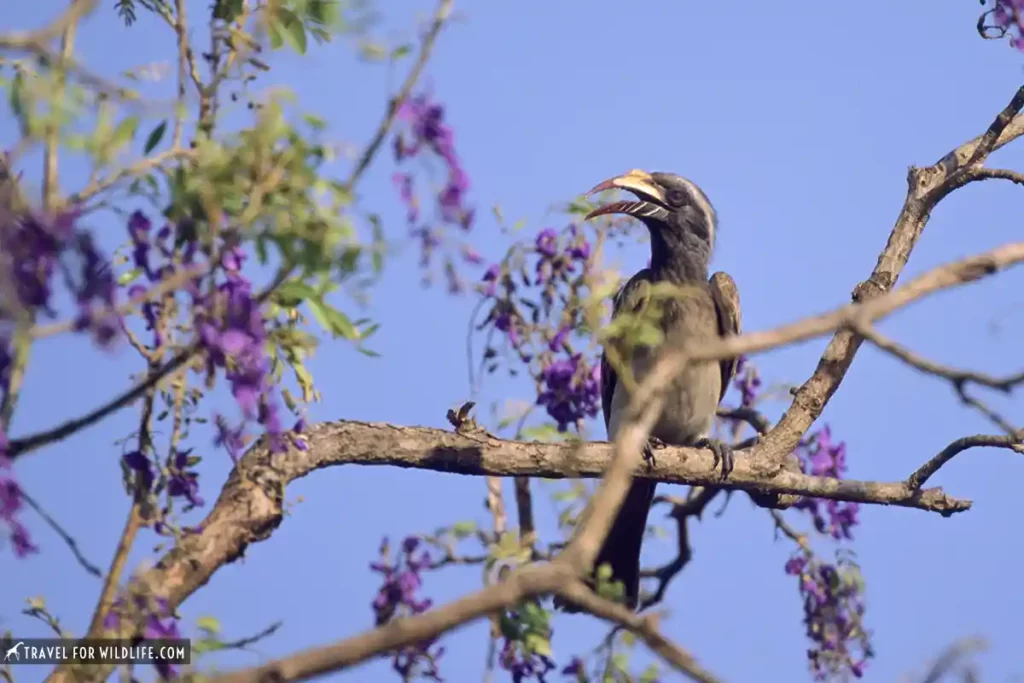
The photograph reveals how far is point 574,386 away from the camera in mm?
5543

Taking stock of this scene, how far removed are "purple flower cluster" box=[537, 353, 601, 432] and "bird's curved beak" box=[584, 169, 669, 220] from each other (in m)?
1.11

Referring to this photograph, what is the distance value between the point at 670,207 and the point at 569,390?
1.53 meters

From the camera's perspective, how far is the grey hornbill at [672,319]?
6129mm

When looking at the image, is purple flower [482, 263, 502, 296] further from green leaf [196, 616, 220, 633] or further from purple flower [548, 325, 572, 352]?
green leaf [196, 616, 220, 633]

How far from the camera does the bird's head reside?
6.59 meters

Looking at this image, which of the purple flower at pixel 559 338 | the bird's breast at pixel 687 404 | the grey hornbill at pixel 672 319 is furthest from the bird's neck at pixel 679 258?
the purple flower at pixel 559 338

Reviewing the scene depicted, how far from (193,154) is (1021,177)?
3950 mm

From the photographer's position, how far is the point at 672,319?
20.2 ft

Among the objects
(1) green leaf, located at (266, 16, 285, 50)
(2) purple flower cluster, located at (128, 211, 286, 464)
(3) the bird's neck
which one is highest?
(3) the bird's neck

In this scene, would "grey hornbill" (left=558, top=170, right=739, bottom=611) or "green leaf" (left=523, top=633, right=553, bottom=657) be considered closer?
"green leaf" (left=523, top=633, right=553, bottom=657)

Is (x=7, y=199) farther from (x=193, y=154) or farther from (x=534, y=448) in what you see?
(x=534, y=448)

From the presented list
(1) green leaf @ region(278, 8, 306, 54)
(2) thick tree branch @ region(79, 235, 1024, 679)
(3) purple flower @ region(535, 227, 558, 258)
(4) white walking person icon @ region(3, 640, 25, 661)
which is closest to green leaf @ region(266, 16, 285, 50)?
(1) green leaf @ region(278, 8, 306, 54)

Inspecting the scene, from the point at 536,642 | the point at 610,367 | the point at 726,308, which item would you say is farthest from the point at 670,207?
the point at 536,642

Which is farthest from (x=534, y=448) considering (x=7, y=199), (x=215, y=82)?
(x=7, y=199)
